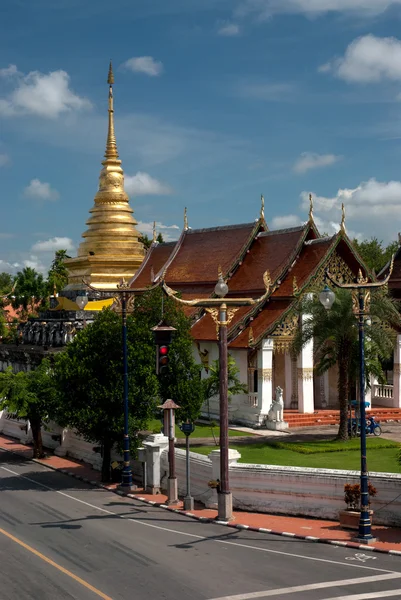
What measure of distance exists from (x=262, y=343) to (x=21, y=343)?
18.4 m

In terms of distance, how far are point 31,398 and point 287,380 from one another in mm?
12500

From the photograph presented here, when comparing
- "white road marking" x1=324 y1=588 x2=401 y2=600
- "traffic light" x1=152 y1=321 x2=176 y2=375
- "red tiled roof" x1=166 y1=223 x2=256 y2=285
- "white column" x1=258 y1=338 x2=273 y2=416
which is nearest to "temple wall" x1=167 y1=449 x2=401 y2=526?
"traffic light" x1=152 y1=321 x2=176 y2=375

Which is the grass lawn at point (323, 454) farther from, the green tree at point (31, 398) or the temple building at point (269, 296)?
the temple building at point (269, 296)

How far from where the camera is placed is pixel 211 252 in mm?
43812

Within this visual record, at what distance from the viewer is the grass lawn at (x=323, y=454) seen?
83.4ft

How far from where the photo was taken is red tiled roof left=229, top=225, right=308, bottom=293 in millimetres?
38594

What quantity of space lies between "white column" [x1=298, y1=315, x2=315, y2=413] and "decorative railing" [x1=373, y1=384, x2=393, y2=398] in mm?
4069

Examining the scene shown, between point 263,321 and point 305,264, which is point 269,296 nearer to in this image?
point 263,321

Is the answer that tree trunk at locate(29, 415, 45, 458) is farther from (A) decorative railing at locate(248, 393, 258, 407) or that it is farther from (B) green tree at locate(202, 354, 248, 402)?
(A) decorative railing at locate(248, 393, 258, 407)

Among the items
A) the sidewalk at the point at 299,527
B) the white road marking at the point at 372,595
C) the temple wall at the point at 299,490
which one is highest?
the temple wall at the point at 299,490

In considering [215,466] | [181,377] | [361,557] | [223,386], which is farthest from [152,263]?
[361,557]

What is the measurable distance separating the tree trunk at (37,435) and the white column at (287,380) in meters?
11.2

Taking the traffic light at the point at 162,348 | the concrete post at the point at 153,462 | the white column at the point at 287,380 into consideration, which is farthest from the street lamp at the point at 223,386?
the white column at the point at 287,380

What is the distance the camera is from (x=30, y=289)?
7256 cm
